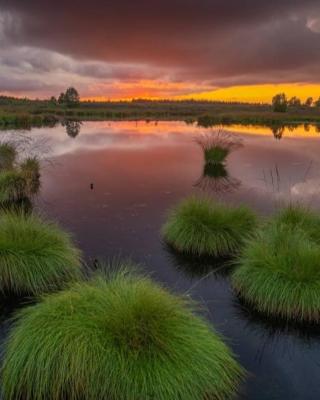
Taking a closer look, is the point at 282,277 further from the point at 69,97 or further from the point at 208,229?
the point at 69,97

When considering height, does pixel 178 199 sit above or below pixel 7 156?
below

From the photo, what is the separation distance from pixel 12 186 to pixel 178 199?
691cm

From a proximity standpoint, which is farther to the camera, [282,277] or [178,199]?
[178,199]

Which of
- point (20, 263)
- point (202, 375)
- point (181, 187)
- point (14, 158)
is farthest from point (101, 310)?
point (14, 158)

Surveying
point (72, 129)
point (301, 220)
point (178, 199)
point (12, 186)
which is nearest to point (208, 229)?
point (301, 220)

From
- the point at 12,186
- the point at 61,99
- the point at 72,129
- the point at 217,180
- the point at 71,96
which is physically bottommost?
the point at 217,180

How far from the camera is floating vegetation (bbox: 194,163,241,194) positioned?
69.1ft

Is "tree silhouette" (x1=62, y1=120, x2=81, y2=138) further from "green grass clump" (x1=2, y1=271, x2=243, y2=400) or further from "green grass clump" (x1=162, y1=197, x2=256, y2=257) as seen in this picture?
"green grass clump" (x1=2, y1=271, x2=243, y2=400)

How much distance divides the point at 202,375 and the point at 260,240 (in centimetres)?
467

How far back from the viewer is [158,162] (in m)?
29.3

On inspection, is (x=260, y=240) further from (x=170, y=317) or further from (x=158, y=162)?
(x=158, y=162)

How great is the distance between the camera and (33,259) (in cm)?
911

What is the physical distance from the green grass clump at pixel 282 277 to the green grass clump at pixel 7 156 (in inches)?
538

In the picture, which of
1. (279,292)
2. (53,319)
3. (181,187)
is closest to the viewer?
(53,319)
